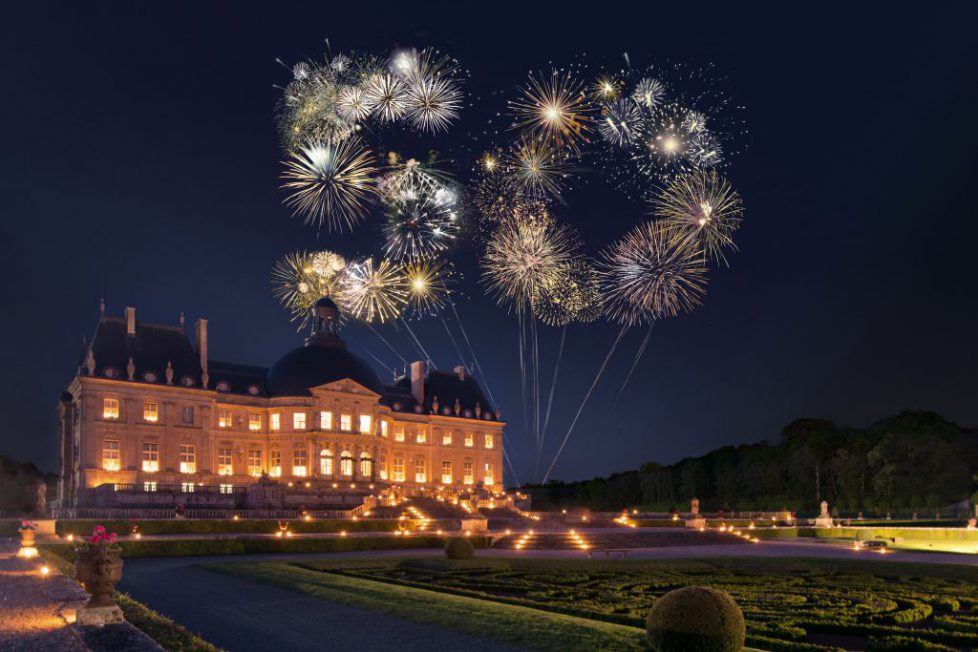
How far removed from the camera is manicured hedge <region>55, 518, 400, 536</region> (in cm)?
4353

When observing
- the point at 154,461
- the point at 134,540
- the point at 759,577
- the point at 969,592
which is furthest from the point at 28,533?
the point at 154,461

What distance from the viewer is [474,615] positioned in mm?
17672

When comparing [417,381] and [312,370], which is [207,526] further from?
[417,381]

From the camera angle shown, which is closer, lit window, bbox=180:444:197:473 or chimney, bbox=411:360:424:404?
lit window, bbox=180:444:197:473

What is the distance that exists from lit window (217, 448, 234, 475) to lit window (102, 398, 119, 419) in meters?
10.4

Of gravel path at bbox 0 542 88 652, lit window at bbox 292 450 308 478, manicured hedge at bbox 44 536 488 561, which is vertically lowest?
manicured hedge at bbox 44 536 488 561

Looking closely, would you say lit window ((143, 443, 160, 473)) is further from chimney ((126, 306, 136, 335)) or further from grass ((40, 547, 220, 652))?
grass ((40, 547, 220, 652))

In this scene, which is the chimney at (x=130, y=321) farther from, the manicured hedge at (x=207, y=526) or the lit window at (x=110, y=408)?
the manicured hedge at (x=207, y=526)

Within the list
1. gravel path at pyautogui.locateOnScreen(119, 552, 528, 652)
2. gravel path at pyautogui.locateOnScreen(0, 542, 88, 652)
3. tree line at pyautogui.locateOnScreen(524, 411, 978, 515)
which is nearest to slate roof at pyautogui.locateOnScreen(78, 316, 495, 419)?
tree line at pyautogui.locateOnScreen(524, 411, 978, 515)

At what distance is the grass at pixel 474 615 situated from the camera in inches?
581

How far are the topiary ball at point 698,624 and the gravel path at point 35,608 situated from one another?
916 centimetres

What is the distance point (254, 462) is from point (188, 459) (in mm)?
6836

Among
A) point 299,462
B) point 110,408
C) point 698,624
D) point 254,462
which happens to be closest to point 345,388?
point 299,462

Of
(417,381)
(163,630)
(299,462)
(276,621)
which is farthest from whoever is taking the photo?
(417,381)
